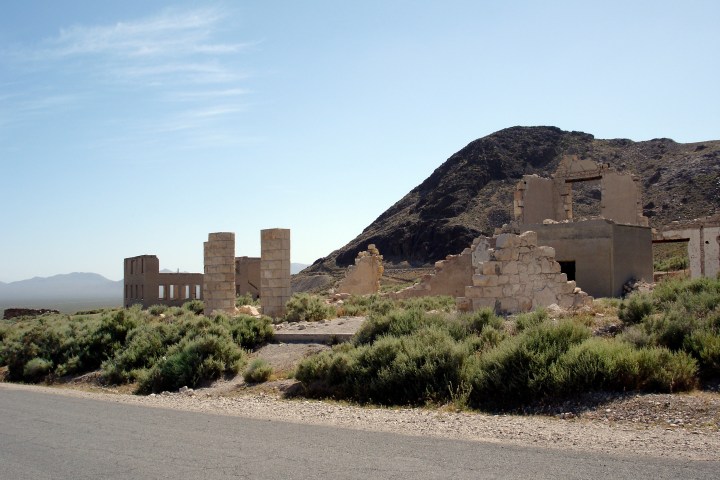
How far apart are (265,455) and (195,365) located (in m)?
7.72

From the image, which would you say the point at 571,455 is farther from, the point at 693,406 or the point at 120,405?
the point at 120,405

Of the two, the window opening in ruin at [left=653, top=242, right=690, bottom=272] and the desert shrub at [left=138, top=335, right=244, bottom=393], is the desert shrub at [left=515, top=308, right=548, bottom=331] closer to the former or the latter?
the desert shrub at [left=138, top=335, right=244, bottom=393]

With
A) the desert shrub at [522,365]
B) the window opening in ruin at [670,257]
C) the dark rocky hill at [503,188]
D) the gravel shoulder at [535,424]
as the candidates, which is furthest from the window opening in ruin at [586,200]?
the gravel shoulder at [535,424]

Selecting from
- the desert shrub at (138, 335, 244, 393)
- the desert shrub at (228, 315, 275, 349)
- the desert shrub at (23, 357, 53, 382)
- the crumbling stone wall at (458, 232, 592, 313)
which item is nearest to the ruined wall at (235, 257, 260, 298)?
the desert shrub at (23, 357, 53, 382)

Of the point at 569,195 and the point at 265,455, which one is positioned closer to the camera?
the point at 265,455

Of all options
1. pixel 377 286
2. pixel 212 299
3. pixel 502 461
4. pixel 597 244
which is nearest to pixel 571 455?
pixel 502 461

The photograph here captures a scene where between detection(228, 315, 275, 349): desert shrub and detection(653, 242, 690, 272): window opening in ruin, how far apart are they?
2349cm

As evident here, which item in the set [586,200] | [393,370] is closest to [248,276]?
[393,370]

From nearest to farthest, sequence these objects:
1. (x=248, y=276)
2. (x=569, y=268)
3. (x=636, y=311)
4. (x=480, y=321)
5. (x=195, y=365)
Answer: (x=636, y=311)
(x=480, y=321)
(x=195, y=365)
(x=569, y=268)
(x=248, y=276)

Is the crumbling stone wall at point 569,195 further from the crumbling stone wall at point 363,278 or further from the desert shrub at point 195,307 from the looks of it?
the desert shrub at point 195,307

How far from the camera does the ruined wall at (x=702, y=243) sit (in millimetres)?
23531

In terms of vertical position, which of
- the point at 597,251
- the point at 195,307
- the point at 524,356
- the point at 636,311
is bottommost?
the point at 524,356

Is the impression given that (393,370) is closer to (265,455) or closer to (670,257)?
(265,455)

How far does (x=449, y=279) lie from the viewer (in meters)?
23.4
